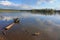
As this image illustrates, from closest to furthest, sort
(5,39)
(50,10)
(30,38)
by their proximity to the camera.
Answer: (5,39), (30,38), (50,10)

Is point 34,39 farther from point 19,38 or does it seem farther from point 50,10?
point 50,10

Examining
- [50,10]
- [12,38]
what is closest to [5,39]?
[12,38]

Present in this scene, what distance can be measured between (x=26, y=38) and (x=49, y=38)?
12.3 feet

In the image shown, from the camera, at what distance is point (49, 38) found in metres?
22.9

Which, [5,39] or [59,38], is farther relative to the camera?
[59,38]

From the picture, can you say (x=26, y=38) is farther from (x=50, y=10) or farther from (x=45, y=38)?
(x=50, y=10)

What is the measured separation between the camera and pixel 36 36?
24.0 metres

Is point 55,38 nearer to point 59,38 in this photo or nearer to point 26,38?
point 59,38

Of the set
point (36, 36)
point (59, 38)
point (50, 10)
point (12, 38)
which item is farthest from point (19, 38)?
point (50, 10)

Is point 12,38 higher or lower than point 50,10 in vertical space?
higher

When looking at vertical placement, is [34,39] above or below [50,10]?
above

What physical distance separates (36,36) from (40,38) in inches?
52.3

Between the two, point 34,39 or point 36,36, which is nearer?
point 34,39

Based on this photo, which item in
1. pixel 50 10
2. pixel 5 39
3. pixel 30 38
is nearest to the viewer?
pixel 5 39
